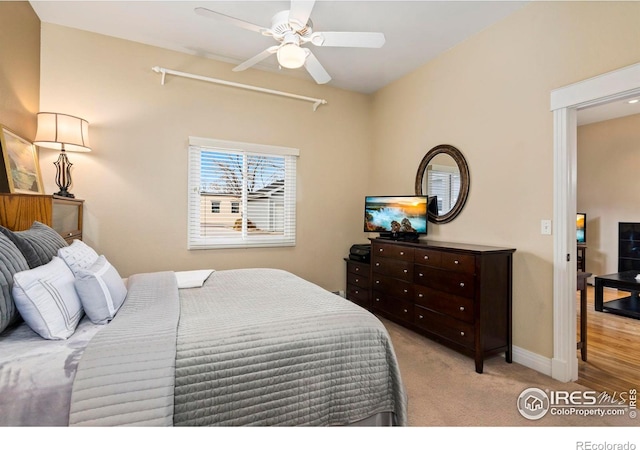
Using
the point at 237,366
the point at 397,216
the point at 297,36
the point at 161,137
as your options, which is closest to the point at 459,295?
the point at 397,216

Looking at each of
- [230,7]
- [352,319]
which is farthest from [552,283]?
[230,7]

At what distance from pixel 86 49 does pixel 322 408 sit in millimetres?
3702

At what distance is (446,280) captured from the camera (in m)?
2.71

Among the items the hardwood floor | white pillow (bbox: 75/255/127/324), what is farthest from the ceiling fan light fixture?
the hardwood floor

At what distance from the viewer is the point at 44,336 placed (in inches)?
49.2

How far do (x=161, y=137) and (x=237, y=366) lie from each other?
2.85 m

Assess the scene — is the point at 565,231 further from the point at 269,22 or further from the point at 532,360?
the point at 269,22

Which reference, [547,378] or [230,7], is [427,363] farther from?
[230,7]

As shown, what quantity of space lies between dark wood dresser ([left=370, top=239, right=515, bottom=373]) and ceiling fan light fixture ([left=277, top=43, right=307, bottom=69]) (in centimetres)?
190

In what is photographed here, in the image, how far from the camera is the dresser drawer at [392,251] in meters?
3.12

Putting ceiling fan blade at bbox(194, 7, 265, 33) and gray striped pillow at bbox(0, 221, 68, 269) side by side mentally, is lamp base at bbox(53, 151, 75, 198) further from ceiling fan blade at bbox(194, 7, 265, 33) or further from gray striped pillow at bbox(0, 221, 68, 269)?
ceiling fan blade at bbox(194, 7, 265, 33)

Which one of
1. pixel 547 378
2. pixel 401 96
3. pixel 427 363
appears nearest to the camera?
pixel 547 378

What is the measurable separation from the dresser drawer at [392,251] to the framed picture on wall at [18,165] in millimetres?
3149

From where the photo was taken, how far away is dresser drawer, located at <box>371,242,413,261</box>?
10.2 ft
